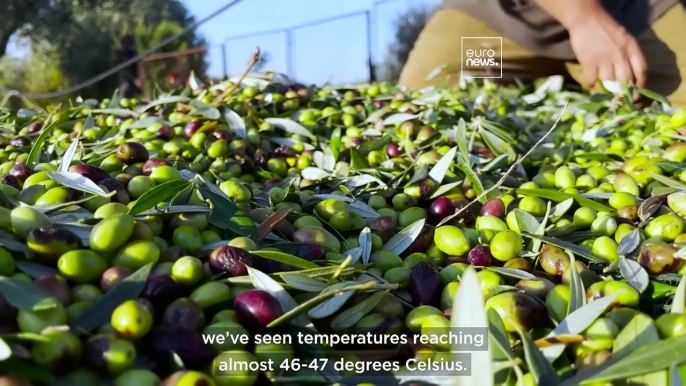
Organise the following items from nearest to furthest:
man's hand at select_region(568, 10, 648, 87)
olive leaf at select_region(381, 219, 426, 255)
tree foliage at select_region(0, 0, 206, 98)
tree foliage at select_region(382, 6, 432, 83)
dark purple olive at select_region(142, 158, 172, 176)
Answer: olive leaf at select_region(381, 219, 426, 255) → dark purple olive at select_region(142, 158, 172, 176) → man's hand at select_region(568, 10, 648, 87) → tree foliage at select_region(382, 6, 432, 83) → tree foliage at select_region(0, 0, 206, 98)

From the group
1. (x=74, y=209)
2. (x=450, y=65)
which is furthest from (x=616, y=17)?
(x=74, y=209)

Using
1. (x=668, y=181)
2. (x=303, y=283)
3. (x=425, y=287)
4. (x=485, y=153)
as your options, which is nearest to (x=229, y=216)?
(x=303, y=283)

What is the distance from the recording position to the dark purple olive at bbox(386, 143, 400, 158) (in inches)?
59.1

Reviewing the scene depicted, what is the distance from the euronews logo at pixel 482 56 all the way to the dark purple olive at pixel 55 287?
2.63 metres

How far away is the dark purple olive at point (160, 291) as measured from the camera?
66cm

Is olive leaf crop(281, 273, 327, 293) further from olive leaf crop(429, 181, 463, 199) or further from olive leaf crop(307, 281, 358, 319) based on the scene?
olive leaf crop(429, 181, 463, 199)

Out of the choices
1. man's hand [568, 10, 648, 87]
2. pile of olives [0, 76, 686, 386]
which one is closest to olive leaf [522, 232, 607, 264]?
pile of olives [0, 76, 686, 386]

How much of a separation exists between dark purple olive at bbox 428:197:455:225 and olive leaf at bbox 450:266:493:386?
529 mm

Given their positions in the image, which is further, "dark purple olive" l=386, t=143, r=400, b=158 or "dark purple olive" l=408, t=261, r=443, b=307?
"dark purple olive" l=386, t=143, r=400, b=158

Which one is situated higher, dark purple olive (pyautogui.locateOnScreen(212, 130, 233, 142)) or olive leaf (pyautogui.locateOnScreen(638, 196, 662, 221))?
dark purple olive (pyautogui.locateOnScreen(212, 130, 233, 142))

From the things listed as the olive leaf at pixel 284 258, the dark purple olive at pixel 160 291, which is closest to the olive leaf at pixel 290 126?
the olive leaf at pixel 284 258

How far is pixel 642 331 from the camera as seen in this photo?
0.63 m

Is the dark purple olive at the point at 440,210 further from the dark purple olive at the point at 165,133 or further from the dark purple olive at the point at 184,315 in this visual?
the dark purple olive at the point at 165,133

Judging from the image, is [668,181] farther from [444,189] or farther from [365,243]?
[365,243]
